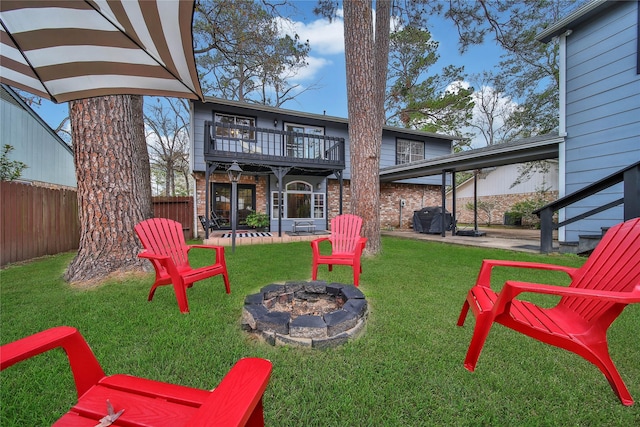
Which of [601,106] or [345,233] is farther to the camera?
[601,106]

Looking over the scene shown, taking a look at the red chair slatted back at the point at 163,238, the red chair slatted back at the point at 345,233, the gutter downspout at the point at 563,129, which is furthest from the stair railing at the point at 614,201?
the red chair slatted back at the point at 163,238

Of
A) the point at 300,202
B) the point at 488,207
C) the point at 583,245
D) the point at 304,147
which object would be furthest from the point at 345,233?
the point at 488,207

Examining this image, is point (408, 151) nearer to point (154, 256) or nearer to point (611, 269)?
point (611, 269)

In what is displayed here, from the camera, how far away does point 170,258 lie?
2479 millimetres

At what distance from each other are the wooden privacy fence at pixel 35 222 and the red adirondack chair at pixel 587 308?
713 centimetres

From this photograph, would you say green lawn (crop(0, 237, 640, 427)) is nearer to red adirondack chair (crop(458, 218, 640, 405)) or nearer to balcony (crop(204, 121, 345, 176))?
red adirondack chair (crop(458, 218, 640, 405))

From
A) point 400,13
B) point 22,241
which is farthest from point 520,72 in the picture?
point 22,241

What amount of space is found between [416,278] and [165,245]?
11.0 ft

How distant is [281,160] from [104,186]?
17.9 feet

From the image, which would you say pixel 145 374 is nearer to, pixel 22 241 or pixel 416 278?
pixel 416 278

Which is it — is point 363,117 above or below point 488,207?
above

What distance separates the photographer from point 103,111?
3.52 metres

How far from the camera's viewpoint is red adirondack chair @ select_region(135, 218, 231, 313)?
251 centimetres

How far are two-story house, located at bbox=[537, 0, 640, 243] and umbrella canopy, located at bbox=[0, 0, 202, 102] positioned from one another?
6685 mm
